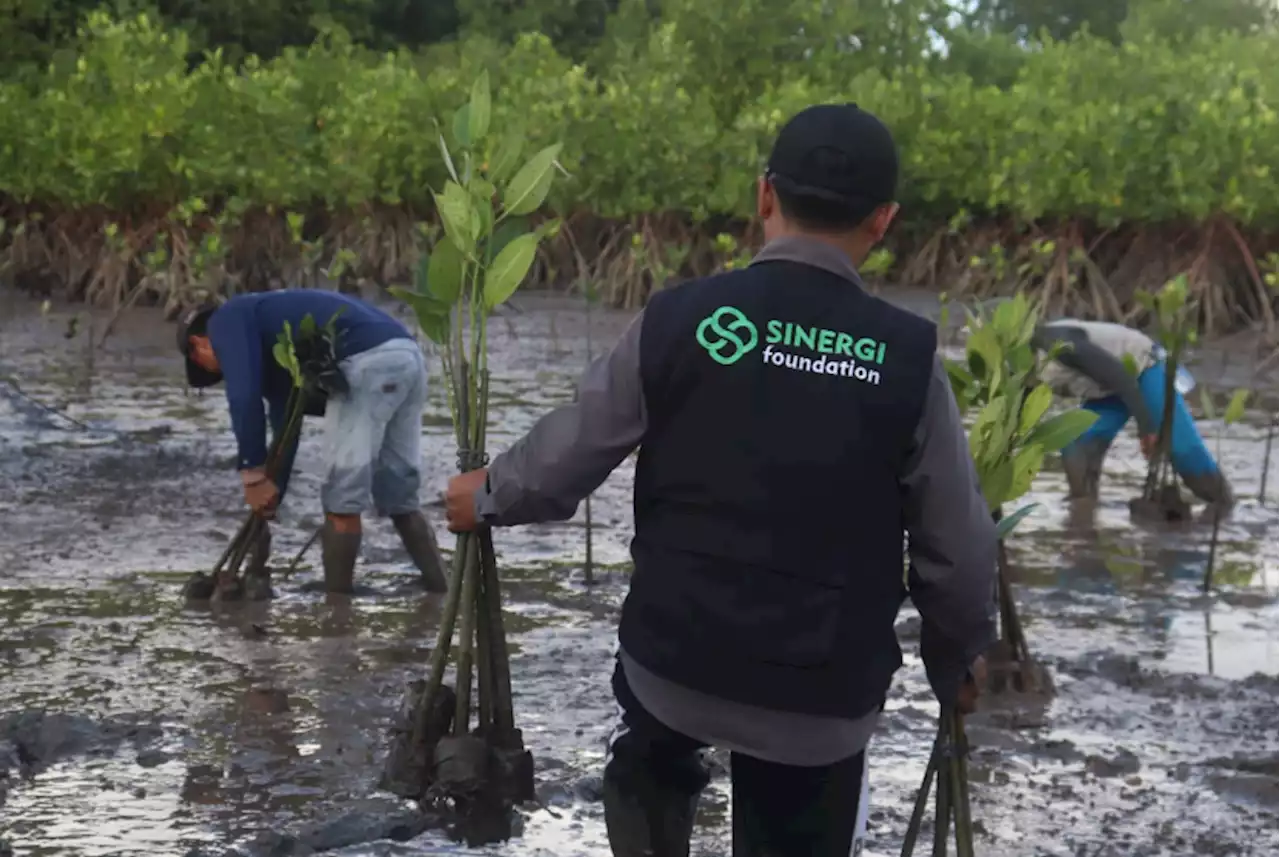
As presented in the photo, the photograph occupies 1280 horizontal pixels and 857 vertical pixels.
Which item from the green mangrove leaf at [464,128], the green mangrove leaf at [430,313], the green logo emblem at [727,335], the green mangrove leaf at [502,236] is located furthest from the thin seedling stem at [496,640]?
the green logo emblem at [727,335]

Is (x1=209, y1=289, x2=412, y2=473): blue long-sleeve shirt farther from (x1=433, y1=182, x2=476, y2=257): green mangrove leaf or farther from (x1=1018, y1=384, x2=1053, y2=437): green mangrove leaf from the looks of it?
(x1=1018, y1=384, x2=1053, y2=437): green mangrove leaf

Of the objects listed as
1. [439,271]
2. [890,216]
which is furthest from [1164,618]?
[890,216]

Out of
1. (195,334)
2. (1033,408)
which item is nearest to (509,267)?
(1033,408)

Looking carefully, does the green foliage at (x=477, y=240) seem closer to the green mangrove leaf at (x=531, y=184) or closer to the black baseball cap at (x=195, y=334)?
the green mangrove leaf at (x=531, y=184)

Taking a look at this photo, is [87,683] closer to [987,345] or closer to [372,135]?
[987,345]

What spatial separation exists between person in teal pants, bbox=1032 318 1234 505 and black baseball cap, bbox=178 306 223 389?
3.99 meters

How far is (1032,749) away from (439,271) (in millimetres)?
2256

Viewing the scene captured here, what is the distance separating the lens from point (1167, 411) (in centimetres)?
894

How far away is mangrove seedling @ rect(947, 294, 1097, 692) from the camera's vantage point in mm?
4027

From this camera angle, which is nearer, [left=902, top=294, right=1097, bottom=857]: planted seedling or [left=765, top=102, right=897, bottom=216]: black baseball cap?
[left=765, top=102, right=897, bottom=216]: black baseball cap

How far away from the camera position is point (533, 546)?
867cm

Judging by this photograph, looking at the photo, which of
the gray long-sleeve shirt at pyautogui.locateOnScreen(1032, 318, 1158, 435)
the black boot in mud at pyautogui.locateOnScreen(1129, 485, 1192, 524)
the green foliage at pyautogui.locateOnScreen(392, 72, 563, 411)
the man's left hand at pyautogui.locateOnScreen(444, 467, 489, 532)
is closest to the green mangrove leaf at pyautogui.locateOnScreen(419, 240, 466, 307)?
the green foliage at pyautogui.locateOnScreen(392, 72, 563, 411)

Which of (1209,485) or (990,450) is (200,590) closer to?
(990,450)

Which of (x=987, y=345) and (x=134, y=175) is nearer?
(x=987, y=345)
